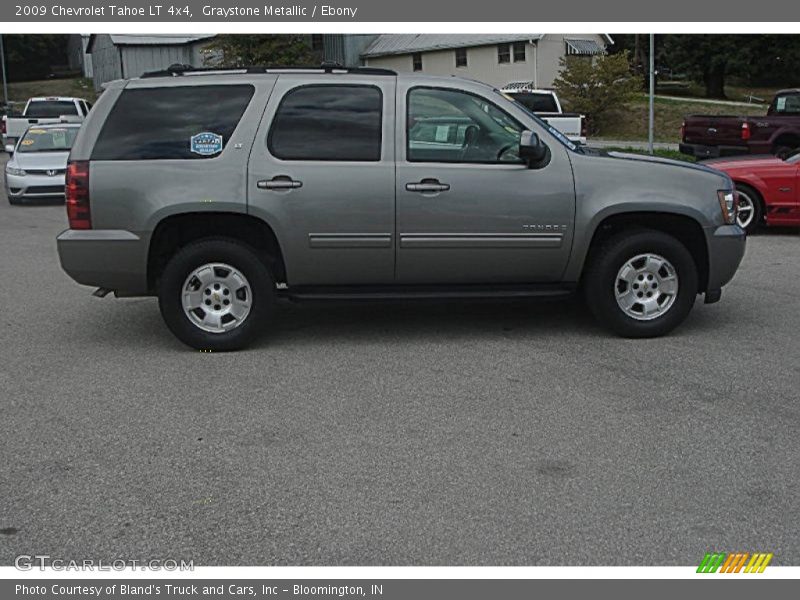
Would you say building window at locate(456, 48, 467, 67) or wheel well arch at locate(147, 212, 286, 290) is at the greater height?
building window at locate(456, 48, 467, 67)

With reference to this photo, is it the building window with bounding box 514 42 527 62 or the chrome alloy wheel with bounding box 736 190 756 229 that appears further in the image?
the building window with bounding box 514 42 527 62

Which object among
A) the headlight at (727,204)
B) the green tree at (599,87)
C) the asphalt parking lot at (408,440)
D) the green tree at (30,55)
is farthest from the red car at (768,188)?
the green tree at (30,55)

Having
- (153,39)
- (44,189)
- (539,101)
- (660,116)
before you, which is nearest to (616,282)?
(44,189)

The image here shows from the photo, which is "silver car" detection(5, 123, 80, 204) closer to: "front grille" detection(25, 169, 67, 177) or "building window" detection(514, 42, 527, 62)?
"front grille" detection(25, 169, 67, 177)

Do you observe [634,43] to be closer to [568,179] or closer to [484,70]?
[484,70]

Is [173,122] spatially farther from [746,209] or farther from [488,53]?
[488,53]

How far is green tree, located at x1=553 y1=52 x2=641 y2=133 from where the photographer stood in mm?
38375

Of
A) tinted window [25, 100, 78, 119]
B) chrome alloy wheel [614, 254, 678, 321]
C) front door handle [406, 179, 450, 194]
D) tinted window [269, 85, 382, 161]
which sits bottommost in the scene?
chrome alloy wheel [614, 254, 678, 321]

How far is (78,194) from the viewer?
7.04 m

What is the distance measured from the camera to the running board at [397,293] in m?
7.36

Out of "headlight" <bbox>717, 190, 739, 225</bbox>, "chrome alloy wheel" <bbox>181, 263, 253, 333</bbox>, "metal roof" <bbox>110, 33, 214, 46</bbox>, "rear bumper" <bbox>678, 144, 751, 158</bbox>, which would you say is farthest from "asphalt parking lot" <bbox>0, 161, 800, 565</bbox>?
"metal roof" <bbox>110, 33, 214, 46</bbox>

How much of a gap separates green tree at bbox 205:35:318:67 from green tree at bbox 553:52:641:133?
1163 centimetres

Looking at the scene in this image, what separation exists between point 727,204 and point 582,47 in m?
42.5

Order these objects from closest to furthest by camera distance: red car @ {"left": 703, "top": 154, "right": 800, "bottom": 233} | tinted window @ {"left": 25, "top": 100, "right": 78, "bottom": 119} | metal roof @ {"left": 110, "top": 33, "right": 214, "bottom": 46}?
1. red car @ {"left": 703, "top": 154, "right": 800, "bottom": 233}
2. tinted window @ {"left": 25, "top": 100, "right": 78, "bottom": 119}
3. metal roof @ {"left": 110, "top": 33, "right": 214, "bottom": 46}
